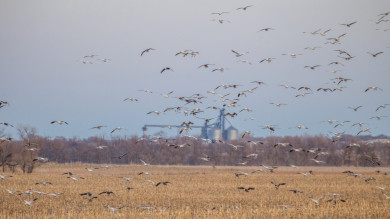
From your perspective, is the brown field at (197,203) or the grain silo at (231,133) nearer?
the brown field at (197,203)

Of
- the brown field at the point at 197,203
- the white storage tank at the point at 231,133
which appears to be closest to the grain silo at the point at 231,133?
the white storage tank at the point at 231,133

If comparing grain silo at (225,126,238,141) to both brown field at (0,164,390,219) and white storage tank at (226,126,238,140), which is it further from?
brown field at (0,164,390,219)

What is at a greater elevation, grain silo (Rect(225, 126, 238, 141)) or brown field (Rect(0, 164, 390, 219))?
grain silo (Rect(225, 126, 238, 141))

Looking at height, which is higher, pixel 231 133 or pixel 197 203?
pixel 231 133

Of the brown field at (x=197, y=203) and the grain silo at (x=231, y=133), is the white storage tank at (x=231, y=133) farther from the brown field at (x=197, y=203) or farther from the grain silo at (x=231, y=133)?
the brown field at (x=197, y=203)

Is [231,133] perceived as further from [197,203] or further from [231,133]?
[197,203]

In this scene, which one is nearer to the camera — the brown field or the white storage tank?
the brown field

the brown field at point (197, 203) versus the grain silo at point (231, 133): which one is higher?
the grain silo at point (231, 133)

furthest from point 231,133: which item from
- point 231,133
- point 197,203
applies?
point 197,203

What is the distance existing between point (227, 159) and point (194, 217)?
98.9 meters

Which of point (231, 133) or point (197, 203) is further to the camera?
point (231, 133)

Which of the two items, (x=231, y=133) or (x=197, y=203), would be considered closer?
(x=197, y=203)

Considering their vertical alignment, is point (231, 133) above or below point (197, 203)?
above

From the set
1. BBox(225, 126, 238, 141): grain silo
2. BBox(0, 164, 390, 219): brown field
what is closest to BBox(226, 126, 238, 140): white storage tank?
BBox(225, 126, 238, 141): grain silo
